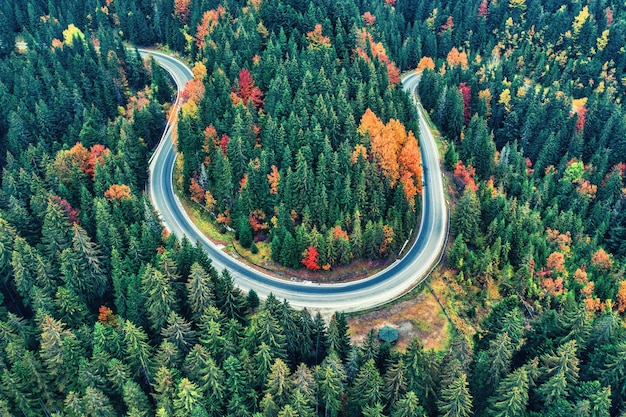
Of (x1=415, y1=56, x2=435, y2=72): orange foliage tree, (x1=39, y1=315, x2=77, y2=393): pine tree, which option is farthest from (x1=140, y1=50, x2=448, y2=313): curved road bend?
(x1=415, y1=56, x2=435, y2=72): orange foliage tree

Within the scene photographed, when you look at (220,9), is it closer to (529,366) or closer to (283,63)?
(283,63)

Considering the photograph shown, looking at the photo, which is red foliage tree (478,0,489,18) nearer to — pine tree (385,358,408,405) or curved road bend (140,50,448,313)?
curved road bend (140,50,448,313)

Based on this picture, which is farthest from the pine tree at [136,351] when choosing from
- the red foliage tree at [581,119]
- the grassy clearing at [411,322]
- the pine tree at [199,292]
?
the red foliage tree at [581,119]

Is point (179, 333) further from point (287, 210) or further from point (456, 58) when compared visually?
point (456, 58)

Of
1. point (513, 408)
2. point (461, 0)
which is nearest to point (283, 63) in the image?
point (513, 408)

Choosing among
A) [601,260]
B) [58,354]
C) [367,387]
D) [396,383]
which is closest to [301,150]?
[367,387]
